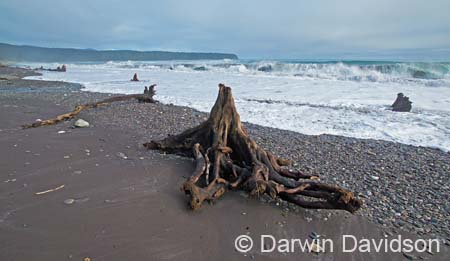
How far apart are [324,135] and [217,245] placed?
5099mm

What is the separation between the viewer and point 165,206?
10.2 ft

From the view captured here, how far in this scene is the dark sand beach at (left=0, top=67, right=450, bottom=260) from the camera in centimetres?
250

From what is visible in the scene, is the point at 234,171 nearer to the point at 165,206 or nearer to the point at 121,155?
the point at 165,206

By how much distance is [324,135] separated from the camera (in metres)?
6.91

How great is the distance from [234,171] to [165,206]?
95 cm

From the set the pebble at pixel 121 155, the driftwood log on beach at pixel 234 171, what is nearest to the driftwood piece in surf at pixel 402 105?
the driftwood log on beach at pixel 234 171

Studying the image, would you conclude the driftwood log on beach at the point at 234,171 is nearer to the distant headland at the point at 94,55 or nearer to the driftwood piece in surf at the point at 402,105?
the driftwood piece in surf at the point at 402,105

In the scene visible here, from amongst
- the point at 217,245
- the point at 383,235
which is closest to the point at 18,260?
the point at 217,245

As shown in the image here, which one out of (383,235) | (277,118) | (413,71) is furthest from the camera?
(413,71)

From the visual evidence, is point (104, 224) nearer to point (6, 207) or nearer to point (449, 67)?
point (6, 207)

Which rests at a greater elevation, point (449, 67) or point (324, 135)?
point (449, 67)

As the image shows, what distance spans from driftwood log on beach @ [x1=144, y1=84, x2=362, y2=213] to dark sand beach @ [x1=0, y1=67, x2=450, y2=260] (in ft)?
0.53

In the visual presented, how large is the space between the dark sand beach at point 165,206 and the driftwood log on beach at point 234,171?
163 mm

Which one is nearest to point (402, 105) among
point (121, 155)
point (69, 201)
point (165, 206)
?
point (121, 155)
